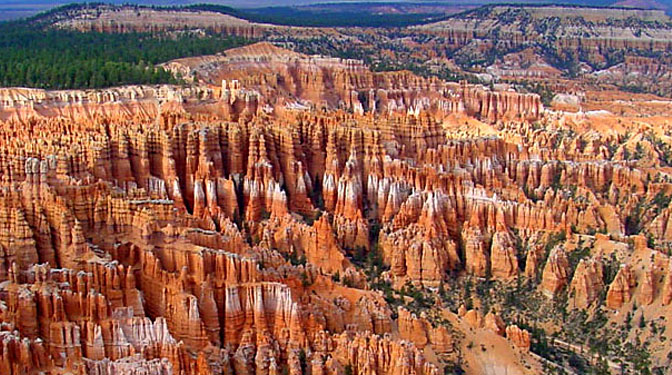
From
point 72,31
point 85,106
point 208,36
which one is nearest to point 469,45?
point 208,36

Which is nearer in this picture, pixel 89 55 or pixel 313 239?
pixel 313 239

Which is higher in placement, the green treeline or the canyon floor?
the green treeline

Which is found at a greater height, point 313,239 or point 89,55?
point 89,55

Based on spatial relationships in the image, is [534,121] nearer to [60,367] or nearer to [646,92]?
[646,92]

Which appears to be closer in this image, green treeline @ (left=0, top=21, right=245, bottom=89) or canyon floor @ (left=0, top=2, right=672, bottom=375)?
canyon floor @ (left=0, top=2, right=672, bottom=375)
